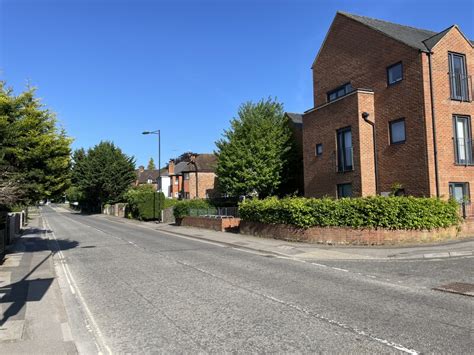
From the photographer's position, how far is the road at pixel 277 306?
19.6 feet

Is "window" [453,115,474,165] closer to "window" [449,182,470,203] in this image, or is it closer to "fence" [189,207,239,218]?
"window" [449,182,470,203]

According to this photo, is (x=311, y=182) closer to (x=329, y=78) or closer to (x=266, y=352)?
(x=329, y=78)

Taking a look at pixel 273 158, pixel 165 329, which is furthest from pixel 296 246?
pixel 273 158

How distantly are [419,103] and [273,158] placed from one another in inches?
483

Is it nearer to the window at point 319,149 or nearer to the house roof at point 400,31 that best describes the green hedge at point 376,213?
the window at point 319,149

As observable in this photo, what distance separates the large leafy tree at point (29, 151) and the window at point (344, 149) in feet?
48.0

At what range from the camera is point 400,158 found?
2189cm

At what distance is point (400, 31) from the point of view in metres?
25.1

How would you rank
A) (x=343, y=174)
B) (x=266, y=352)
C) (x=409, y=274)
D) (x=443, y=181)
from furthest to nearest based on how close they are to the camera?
1. (x=343, y=174)
2. (x=443, y=181)
3. (x=409, y=274)
4. (x=266, y=352)

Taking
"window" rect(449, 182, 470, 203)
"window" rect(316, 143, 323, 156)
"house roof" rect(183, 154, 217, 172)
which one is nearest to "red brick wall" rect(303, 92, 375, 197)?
"window" rect(316, 143, 323, 156)

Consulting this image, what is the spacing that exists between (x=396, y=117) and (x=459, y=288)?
14.6 metres

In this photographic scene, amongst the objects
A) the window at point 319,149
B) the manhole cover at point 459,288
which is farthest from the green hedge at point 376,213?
the window at point 319,149

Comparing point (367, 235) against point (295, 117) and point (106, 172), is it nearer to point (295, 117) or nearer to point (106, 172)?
point (295, 117)

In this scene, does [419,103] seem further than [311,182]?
No
